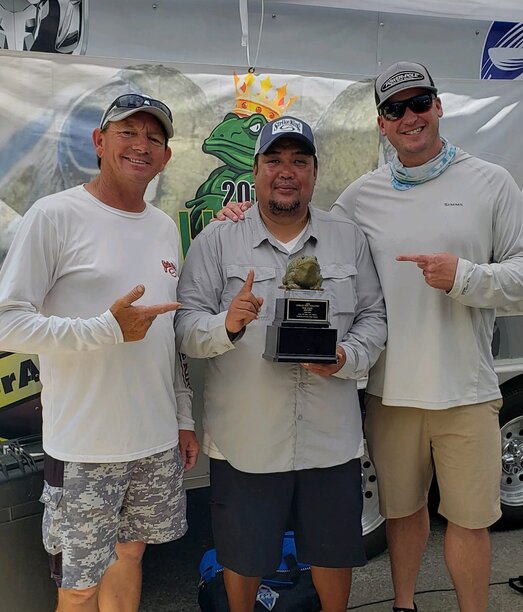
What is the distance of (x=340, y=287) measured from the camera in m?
2.39

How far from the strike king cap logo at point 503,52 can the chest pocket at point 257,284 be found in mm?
2172

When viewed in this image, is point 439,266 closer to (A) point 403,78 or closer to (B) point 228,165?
(A) point 403,78

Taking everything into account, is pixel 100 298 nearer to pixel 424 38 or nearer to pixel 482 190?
pixel 482 190

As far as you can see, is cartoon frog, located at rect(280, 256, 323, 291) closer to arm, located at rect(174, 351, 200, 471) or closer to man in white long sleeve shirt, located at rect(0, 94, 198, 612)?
man in white long sleeve shirt, located at rect(0, 94, 198, 612)

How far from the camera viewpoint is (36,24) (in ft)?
9.23

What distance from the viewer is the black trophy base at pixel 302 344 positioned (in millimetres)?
2162

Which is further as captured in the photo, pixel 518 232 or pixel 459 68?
pixel 459 68

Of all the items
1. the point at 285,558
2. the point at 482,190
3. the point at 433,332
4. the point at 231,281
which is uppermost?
the point at 482,190

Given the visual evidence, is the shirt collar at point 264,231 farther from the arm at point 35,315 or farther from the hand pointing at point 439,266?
the arm at point 35,315

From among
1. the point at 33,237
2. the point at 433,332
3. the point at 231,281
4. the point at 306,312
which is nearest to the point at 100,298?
the point at 33,237

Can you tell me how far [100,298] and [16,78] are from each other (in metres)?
1.28

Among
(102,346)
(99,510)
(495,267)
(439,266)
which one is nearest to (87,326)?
(102,346)

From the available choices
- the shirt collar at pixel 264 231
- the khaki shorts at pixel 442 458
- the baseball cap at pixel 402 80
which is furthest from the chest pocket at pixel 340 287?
the baseball cap at pixel 402 80

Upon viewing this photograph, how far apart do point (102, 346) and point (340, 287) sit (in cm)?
93
